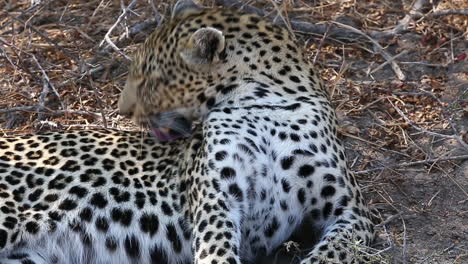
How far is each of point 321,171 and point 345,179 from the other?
0.17 meters

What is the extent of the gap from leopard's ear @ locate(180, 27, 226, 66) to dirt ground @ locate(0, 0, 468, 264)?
43.4 inches

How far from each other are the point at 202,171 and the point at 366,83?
2.56 m

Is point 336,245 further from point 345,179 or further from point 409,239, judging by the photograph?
point 409,239

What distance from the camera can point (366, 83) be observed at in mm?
7090

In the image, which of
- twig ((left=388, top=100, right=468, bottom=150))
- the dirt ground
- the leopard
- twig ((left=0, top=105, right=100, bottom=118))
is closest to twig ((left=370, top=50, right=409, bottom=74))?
the dirt ground

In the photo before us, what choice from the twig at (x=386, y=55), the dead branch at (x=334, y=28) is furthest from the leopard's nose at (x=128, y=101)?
the twig at (x=386, y=55)

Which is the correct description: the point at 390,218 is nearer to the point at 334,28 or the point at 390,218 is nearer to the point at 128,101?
the point at 128,101

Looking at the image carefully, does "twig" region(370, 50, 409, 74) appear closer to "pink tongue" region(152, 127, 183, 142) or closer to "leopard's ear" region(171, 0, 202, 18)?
"leopard's ear" region(171, 0, 202, 18)

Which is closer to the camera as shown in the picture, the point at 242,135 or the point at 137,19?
the point at 242,135

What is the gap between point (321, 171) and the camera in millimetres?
4945

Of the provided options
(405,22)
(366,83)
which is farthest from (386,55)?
(405,22)

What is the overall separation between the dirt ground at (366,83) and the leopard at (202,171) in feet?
1.06

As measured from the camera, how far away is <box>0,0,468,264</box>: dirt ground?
581cm

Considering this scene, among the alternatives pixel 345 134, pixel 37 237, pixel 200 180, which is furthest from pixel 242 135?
pixel 345 134
